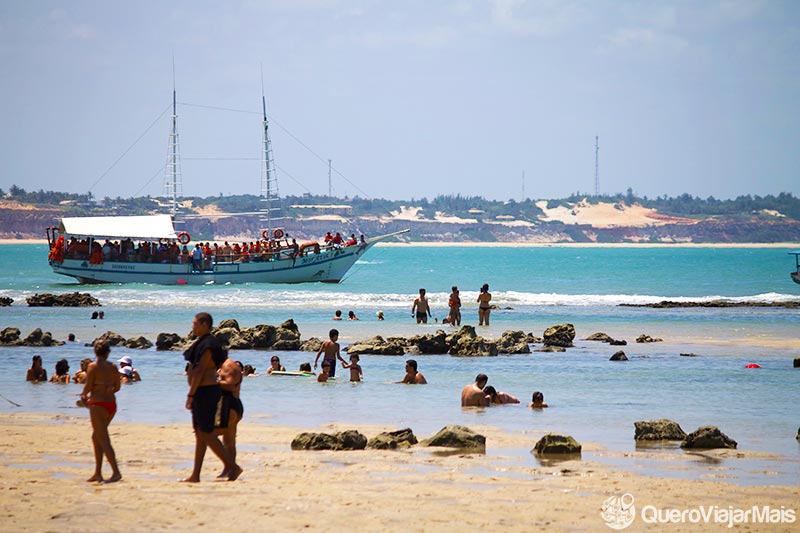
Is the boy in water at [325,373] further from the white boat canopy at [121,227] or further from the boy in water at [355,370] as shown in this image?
the white boat canopy at [121,227]

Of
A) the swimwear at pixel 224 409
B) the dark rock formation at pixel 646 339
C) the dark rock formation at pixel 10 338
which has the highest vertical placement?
the swimwear at pixel 224 409

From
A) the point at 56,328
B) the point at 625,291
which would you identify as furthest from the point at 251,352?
the point at 625,291

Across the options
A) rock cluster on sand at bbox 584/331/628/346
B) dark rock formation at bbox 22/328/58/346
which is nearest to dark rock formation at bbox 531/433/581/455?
rock cluster on sand at bbox 584/331/628/346

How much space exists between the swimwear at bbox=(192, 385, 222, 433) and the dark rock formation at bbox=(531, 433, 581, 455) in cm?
392

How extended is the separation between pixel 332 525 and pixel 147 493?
183cm

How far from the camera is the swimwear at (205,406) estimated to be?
29.5 ft

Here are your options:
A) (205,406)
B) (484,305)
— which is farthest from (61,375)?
(484,305)

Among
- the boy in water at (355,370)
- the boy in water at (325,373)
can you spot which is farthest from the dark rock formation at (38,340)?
the boy in water at (355,370)

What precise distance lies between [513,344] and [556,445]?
38.9 feet

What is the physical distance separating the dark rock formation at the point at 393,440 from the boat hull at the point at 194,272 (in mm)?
39954

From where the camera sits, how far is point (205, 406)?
9.06 m

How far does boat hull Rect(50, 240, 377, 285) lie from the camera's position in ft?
168

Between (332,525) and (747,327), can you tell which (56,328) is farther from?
(332,525)

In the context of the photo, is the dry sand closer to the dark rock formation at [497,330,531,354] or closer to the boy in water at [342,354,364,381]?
the boy in water at [342,354,364,381]
